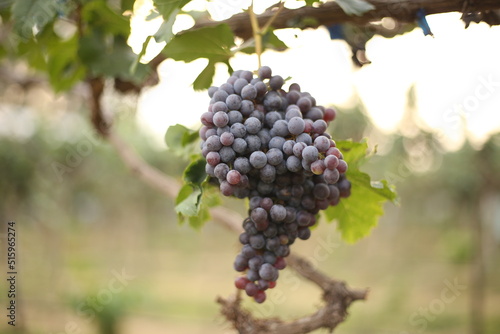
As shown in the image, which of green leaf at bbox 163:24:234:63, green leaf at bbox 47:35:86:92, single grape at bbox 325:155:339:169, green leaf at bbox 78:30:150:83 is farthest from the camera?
green leaf at bbox 47:35:86:92

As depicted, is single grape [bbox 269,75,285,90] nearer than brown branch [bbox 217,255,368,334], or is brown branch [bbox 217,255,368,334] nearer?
single grape [bbox 269,75,285,90]

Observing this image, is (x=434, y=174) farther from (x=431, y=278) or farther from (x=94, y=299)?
(x=94, y=299)

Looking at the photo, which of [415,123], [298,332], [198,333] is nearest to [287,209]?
[298,332]

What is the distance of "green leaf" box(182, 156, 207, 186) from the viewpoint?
851mm

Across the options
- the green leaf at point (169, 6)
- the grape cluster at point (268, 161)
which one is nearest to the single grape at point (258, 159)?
the grape cluster at point (268, 161)

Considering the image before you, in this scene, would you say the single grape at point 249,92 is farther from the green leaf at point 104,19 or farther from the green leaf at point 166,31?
the green leaf at point 104,19

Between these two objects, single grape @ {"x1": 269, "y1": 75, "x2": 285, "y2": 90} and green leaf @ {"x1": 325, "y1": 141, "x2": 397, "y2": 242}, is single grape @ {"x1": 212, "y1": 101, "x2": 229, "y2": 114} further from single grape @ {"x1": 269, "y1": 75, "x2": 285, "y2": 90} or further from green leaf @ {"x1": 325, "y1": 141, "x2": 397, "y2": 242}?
green leaf @ {"x1": 325, "y1": 141, "x2": 397, "y2": 242}

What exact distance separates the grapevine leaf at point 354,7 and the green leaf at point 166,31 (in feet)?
1.13

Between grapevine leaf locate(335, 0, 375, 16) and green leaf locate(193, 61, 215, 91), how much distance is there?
1.09 ft

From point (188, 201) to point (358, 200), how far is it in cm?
42

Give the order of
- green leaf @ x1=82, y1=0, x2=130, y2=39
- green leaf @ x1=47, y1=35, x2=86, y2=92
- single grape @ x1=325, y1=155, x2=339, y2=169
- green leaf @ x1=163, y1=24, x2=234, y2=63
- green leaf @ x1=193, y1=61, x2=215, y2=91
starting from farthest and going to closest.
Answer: green leaf @ x1=47, y1=35, x2=86, y2=92, green leaf @ x1=82, y1=0, x2=130, y2=39, green leaf @ x1=193, y1=61, x2=215, y2=91, green leaf @ x1=163, y1=24, x2=234, y2=63, single grape @ x1=325, y1=155, x2=339, y2=169

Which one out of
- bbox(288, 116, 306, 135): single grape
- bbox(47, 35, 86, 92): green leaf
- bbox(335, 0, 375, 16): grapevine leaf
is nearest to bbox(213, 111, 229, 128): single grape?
bbox(288, 116, 306, 135): single grape

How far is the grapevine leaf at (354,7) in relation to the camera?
2.89 ft

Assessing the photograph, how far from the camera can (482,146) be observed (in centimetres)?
748
